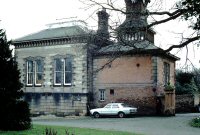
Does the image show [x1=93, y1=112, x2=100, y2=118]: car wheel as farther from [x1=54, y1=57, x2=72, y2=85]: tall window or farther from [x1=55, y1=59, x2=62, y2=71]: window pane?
[x1=55, y1=59, x2=62, y2=71]: window pane

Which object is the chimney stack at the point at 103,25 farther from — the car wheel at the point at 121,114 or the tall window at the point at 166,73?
the tall window at the point at 166,73

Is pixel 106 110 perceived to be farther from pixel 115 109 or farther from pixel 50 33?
pixel 50 33

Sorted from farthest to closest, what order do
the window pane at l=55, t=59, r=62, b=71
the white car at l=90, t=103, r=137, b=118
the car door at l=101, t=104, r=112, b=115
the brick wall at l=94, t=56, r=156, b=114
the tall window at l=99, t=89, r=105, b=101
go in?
the window pane at l=55, t=59, r=62, b=71 < the tall window at l=99, t=89, r=105, b=101 < the brick wall at l=94, t=56, r=156, b=114 < the car door at l=101, t=104, r=112, b=115 < the white car at l=90, t=103, r=137, b=118

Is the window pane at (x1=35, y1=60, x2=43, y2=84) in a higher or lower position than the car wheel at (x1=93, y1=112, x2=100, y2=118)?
higher

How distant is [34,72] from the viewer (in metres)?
38.9

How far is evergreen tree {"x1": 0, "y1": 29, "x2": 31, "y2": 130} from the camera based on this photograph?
18.4 metres

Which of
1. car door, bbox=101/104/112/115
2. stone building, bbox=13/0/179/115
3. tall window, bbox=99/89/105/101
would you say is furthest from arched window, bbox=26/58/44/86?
car door, bbox=101/104/112/115

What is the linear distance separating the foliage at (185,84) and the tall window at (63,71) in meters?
17.2

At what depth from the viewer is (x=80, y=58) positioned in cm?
3572

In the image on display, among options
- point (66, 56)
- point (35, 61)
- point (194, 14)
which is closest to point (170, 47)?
point (194, 14)

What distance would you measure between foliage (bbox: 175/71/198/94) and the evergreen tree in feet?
101

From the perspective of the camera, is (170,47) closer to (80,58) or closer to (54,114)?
(80,58)

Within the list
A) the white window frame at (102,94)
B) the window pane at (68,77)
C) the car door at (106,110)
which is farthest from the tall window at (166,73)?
the window pane at (68,77)

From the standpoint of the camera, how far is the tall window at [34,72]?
126 feet
